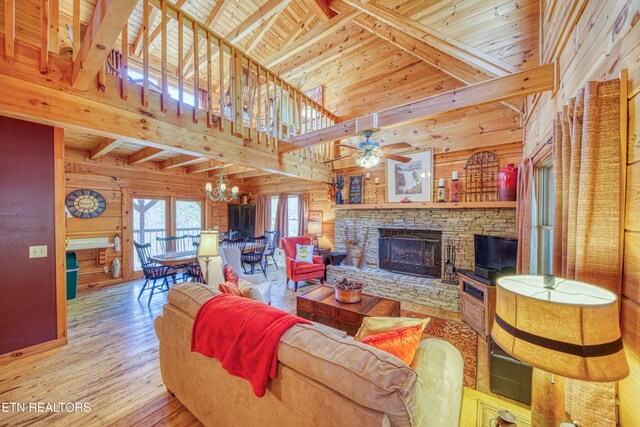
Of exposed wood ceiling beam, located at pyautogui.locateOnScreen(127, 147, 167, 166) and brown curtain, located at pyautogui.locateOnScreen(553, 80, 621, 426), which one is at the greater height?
exposed wood ceiling beam, located at pyautogui.locateOnScreen(127, 147, 167, 166)

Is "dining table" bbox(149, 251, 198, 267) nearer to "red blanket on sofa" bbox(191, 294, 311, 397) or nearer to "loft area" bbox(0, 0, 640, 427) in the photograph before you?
"loft area" bbox(0, 0, 640, 427)

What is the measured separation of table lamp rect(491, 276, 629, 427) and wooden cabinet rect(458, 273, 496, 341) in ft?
6.83

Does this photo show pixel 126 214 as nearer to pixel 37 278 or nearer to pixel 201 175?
pixel 201 175

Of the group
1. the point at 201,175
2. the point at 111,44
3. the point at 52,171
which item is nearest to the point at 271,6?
the point at 111,44

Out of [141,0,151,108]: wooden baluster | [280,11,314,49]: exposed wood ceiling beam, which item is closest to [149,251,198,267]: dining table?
[141,0,151,108]: wooden baluster

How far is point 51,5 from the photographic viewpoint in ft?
6.54

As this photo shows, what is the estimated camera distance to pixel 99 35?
4.75ft

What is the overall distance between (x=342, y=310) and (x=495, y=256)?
2.24 m

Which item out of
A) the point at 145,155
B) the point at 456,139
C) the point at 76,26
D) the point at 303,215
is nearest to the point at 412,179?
the point at 456,139

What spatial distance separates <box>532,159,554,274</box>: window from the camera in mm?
2338

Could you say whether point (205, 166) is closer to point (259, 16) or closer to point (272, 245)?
point (272, 245)

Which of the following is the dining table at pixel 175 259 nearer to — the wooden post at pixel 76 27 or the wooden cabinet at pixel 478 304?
the wooden post at pixel 76 27

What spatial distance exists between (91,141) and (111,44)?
12.0ft

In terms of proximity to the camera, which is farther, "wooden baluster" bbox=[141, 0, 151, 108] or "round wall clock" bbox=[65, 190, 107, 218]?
"round wall clock" bbox=[65, 190, 107, 218]
